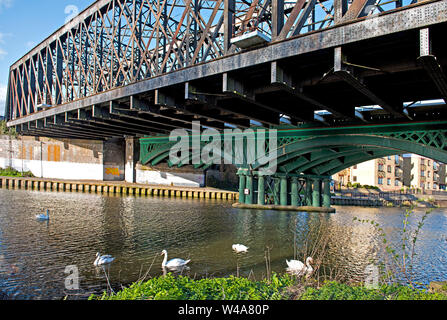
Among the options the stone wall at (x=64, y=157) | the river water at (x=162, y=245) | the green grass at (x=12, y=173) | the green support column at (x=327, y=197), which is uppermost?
the stone wall at (x=64, y=157)

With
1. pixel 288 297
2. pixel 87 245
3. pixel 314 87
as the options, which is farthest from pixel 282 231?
pixel 288 297

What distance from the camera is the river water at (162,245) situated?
12.2 m

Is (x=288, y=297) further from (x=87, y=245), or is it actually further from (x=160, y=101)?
(x=160, y=101)

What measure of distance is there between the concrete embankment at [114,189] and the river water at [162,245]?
1869cm

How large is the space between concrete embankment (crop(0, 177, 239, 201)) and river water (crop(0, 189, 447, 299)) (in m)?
18.7

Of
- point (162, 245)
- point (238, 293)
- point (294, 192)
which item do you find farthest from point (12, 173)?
point (238, 293)

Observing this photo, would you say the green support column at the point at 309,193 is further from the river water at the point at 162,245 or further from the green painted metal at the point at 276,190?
the river water at the point at 162,245

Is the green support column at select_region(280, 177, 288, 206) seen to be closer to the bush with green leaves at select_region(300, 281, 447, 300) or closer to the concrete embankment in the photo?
the concrete embankment

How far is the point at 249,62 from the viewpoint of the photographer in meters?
14.0

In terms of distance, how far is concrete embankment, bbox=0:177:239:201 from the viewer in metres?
48.9

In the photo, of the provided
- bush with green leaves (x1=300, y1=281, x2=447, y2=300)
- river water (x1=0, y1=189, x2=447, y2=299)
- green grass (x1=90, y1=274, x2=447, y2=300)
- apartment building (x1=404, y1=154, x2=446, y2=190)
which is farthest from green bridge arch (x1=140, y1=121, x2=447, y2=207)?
apartment building (x1=404, y1=154, x2=446, y2=190)

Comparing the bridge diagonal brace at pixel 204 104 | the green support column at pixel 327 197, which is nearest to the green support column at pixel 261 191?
the green support column at pixel 327 197

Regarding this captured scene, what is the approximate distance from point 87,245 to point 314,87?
43.0ft

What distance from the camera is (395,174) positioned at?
284 ft
